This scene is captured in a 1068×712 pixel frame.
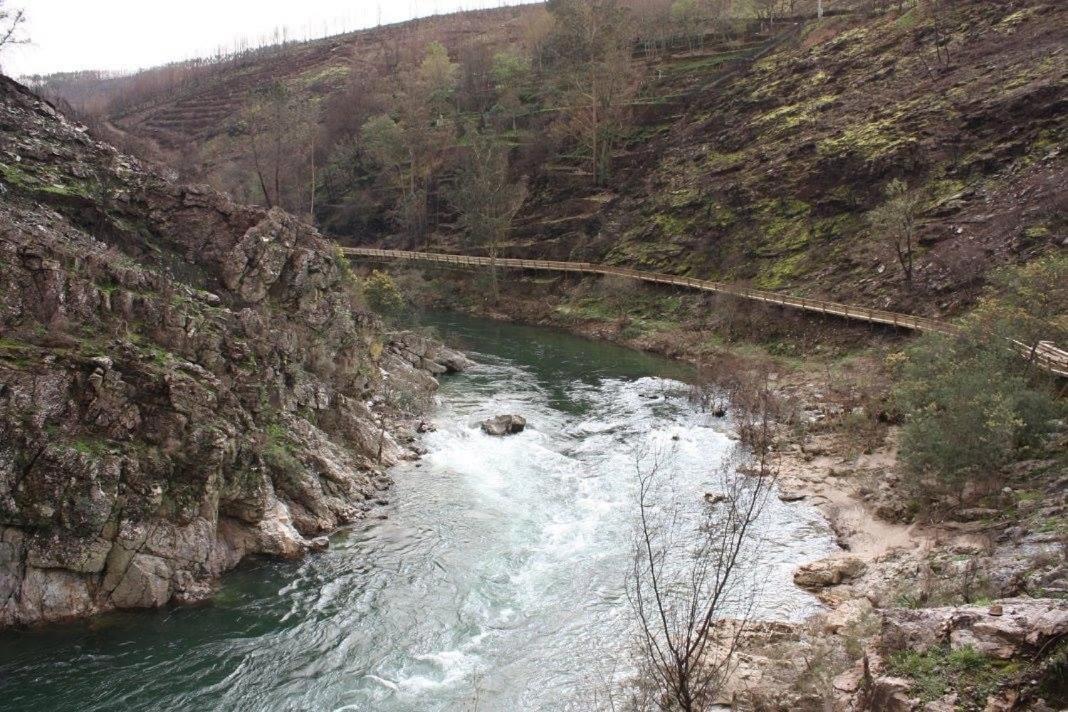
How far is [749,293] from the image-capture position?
4075cm

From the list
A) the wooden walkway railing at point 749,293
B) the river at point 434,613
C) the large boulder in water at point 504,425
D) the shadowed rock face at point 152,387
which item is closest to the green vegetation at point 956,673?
the river at point 434,613

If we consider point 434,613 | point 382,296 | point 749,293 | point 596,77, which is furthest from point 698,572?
point 596,77

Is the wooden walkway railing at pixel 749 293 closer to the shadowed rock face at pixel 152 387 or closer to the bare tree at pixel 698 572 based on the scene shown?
the bare tree at pixel 698 572

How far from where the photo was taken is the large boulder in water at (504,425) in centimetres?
2652

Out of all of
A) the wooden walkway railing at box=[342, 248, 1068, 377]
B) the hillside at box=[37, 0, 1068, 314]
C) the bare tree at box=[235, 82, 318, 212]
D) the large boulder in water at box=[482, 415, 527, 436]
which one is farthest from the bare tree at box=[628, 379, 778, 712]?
the bare tree at box=[235, 82, 318, 212]

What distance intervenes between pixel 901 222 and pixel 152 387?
3260 centimetres

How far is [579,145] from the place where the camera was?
6712 cm

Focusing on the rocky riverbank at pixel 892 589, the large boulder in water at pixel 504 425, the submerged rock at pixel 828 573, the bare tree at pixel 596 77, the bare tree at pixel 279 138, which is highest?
the bare tree at pixel 596 77

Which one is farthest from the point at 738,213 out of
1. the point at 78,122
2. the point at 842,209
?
the point at 78,122

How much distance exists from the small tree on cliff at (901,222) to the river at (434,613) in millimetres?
16946

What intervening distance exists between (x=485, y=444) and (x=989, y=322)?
16760 mm

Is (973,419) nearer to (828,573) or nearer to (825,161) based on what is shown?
(828,573)

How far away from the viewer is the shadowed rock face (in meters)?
13.8

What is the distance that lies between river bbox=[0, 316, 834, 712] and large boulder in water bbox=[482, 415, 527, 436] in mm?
1452
